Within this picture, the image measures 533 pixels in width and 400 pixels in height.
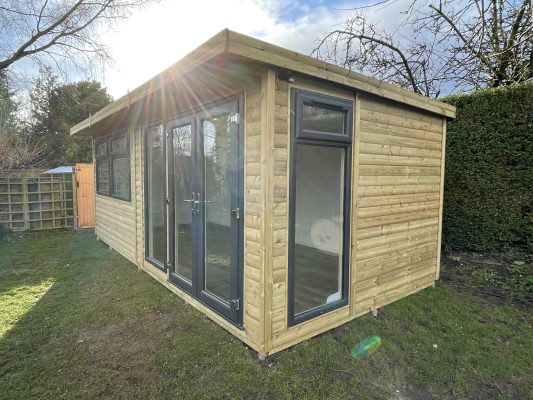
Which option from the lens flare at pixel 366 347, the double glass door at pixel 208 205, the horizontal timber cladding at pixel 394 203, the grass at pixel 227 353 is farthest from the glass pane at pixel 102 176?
the lens flare at pixel 366 347

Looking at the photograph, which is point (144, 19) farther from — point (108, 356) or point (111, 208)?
point (108, 356)

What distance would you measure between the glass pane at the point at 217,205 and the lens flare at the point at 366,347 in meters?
1.14

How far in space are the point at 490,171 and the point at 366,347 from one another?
3.51 metres

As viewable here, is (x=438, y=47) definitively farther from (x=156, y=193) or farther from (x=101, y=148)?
(x=101, y=148)

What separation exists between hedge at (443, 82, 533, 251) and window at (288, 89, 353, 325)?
2.72 metres

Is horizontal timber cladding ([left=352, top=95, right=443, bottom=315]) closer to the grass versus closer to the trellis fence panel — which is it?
the grass

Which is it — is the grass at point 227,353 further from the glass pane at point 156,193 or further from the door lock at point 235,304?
the glass pane at point 156,193

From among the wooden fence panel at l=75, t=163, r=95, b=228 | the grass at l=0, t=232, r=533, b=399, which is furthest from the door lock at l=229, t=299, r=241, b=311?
the wooden fence panel at l=75, t=163, r=95, b=228

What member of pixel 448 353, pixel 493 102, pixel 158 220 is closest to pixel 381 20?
pixel 493 102

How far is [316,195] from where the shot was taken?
360 cm

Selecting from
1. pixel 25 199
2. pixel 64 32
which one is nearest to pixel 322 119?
pixel 25 199

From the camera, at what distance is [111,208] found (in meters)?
5.72

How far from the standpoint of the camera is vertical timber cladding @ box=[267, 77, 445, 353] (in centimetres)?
244

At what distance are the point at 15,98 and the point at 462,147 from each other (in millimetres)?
17931
